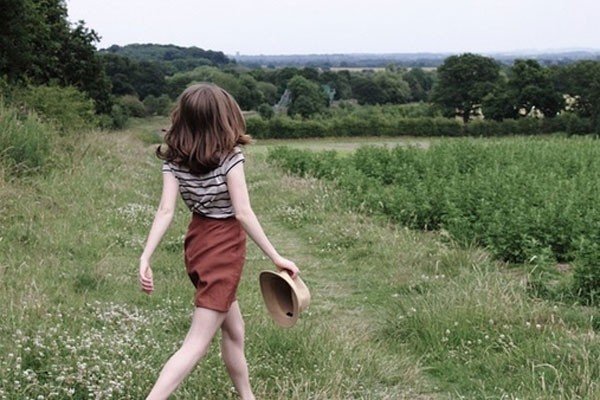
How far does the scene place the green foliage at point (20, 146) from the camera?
1203cm

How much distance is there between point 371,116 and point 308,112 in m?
12.3

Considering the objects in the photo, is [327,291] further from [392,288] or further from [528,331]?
[528,331]

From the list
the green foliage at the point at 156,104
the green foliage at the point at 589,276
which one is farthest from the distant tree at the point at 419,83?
the green foliage at the point at 589,276

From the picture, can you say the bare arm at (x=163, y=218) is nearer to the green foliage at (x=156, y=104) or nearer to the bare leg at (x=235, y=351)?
the bare leg at (x=235, y=351)

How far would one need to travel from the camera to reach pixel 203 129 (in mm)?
4262

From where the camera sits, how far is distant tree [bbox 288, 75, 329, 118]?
76.8 m

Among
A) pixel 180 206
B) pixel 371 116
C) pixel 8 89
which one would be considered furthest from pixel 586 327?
pixel 371 116

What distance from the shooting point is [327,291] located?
8.10 m

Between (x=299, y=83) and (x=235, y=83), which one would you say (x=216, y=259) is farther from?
(x=299, y=83)

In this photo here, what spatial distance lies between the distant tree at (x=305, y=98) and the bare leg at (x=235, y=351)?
70012 millimetres

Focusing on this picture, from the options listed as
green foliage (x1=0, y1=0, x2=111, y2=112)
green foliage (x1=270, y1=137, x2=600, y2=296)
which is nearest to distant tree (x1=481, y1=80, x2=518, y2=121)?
green foliage (x1=0, y1=0, x2=111, y2=112)

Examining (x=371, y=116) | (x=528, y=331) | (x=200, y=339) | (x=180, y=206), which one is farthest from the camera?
(x=371, y=116)

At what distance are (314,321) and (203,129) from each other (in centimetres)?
275

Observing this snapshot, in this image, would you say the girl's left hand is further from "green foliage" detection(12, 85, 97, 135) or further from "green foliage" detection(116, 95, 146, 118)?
"green foliage" detection(116, 95, 146, 118)
